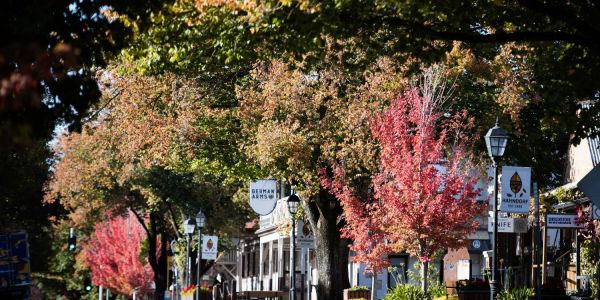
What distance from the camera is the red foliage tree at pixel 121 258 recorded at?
275 feet

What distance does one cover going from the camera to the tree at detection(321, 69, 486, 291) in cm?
2911

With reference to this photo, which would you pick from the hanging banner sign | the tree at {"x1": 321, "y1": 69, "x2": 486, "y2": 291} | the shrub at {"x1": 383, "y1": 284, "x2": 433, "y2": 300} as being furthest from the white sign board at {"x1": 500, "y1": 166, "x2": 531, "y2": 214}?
the shrub at {"x1": 383, "y1": 284, "x2": 433, "y2": 300}

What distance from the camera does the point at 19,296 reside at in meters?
30.8

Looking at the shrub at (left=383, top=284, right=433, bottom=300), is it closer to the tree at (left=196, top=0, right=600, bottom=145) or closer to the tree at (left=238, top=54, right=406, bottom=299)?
the tree at (left=238, top=54, right=406, bottom=299)

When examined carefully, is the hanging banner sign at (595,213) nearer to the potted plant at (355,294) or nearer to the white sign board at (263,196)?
the potted plant at (355,294)

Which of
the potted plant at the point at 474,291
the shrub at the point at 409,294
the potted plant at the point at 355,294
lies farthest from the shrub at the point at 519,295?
the potted plant at the point at 355,294

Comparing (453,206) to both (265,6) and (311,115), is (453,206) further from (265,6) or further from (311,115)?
(265,6)

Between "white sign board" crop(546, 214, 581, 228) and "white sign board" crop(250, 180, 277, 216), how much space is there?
11916 mm

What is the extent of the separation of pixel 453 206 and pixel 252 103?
268 inches

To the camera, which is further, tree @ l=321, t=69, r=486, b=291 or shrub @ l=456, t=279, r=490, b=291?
tree @ l=321, t=69, r=486, b=291

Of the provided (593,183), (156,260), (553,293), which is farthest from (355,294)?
(156,260)

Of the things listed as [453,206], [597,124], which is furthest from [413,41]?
[453,206]

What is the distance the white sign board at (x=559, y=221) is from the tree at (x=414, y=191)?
3687mm

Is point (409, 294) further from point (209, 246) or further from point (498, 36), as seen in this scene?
point (209, 246)
